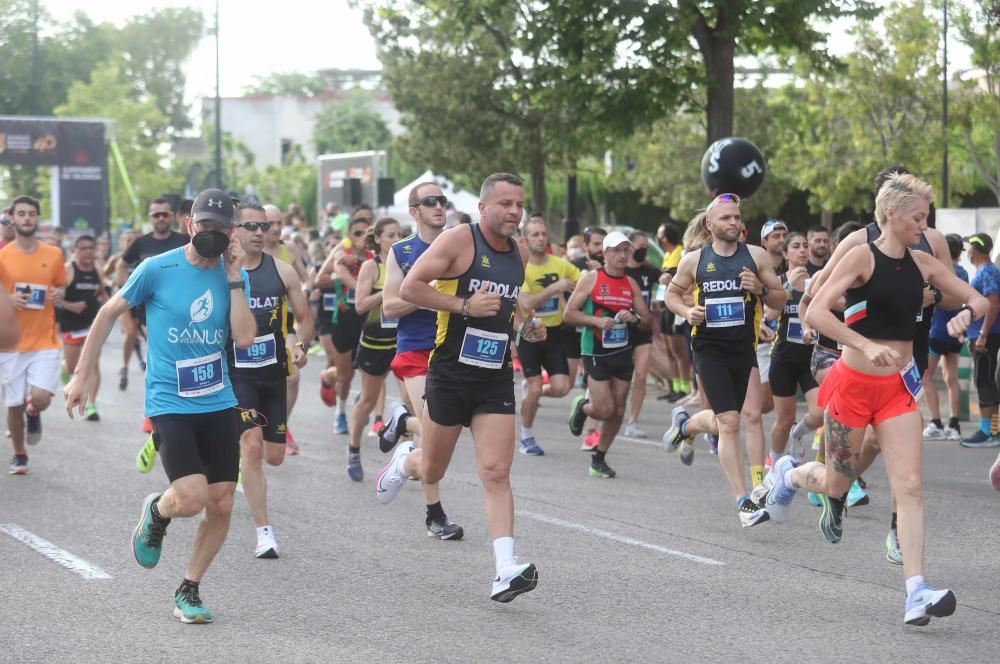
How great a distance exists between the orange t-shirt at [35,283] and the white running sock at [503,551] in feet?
20.8

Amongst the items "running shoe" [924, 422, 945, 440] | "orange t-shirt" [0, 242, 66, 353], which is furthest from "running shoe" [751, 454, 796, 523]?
"orange t-shirt" [0, 242, 66, 353]

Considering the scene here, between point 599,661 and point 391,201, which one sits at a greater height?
point 391,201

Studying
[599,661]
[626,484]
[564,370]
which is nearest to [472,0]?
[564,370]

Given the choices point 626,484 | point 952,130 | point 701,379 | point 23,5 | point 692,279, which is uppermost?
point 23,5

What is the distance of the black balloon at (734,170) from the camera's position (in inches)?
562

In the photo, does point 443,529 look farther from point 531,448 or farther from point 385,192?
point 385,192

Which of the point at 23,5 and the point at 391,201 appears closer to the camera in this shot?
the point at 391,201

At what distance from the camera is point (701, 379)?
9.53 m

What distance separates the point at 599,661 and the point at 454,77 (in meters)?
25.5

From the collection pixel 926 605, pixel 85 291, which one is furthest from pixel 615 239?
pixel 85 291

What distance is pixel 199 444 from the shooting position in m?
6.78

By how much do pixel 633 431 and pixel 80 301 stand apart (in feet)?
19.6

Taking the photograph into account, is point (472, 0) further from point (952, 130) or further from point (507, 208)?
point (507, 208)

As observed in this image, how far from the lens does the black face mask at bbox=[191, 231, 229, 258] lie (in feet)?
22.0
